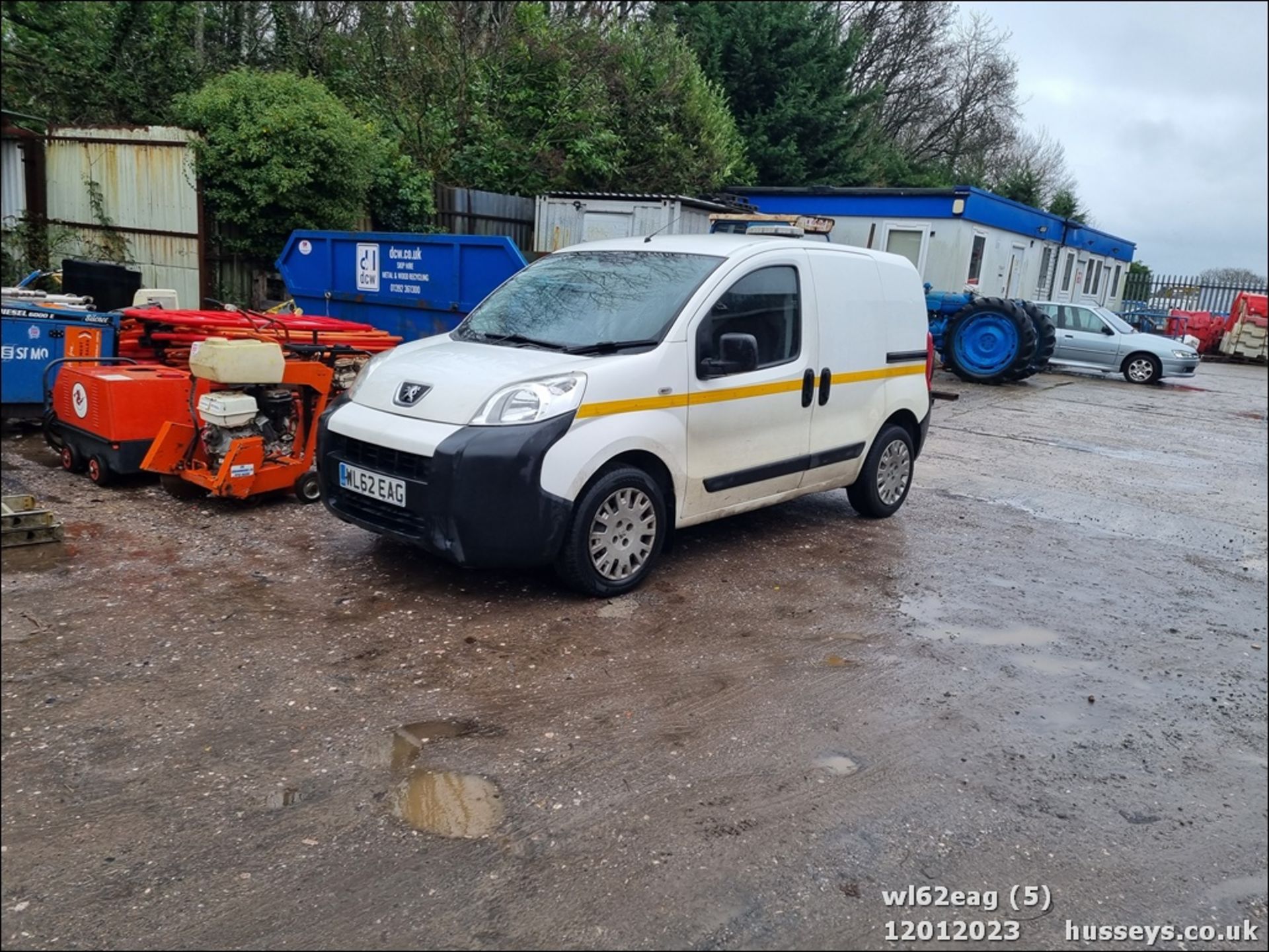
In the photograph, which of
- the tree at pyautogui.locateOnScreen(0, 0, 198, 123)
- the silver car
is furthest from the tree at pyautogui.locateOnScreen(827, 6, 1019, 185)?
the tree at pyautogui.locateOnScreen(0, 0, 198, 123)

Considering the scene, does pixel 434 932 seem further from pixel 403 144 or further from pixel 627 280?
pixel 403 144

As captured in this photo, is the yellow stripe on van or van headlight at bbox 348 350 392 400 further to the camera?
van headlight at bbox 348 350 392 400

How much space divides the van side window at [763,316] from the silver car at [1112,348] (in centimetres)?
1567

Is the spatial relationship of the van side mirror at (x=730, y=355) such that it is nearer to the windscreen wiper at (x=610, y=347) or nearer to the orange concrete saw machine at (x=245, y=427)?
the windscreen wiper at (x=610, y=347)

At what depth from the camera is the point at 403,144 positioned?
17.1 meters

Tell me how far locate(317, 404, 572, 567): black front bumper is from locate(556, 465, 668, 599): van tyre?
0.41 ft

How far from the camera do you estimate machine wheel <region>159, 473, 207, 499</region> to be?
6613 millimetres

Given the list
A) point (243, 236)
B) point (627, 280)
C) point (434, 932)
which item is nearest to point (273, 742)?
point (434, 932)

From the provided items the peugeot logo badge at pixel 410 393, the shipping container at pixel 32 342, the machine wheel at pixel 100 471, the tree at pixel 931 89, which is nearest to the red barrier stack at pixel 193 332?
the shipping container at pixel 32 342

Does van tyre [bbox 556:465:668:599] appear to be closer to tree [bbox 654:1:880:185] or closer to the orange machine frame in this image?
the orange machine frame

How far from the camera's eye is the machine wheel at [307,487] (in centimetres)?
677

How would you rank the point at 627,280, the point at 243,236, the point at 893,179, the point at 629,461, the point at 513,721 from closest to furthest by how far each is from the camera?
the point at 513,721 < the point at 629,461 < the point at 627,280 < the point at 243,236 < the point at 893,179

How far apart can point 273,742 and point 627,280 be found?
11.0ft

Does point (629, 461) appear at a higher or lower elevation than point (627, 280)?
lower
